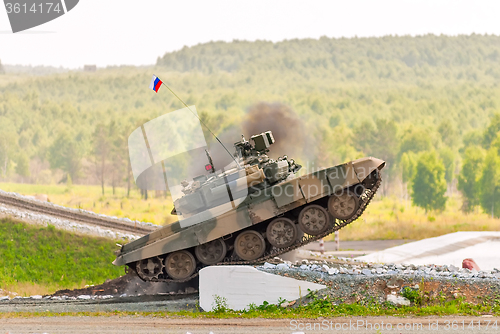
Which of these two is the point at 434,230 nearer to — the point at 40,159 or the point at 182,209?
the point at 182,209

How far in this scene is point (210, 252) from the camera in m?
18.2

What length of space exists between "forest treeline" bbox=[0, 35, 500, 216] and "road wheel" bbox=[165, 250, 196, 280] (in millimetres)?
5814

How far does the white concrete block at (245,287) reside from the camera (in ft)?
50.5

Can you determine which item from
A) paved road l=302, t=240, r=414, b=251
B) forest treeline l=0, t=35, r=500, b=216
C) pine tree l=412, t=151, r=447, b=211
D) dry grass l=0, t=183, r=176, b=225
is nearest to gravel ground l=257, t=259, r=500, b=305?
forest treeline l=0, t=35, r=500, b=216

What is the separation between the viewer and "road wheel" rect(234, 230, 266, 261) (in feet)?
58.7

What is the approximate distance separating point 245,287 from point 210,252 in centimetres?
285

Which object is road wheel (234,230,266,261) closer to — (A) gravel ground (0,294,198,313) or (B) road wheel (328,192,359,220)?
(A) gravel ground (0,294,198,313)

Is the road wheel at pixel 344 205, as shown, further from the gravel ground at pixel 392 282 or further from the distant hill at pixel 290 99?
the distant hill at pixel 290 99

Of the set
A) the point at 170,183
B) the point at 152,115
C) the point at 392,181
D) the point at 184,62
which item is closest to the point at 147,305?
the point at 170,183

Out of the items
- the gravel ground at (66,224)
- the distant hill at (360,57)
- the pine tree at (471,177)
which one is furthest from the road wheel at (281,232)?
the distant hill at (360,57)

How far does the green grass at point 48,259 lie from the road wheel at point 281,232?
8735 mm

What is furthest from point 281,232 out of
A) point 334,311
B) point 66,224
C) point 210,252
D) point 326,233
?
point 66,224

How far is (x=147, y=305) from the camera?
1700 cm

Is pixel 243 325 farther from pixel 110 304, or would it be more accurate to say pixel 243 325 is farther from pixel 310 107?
pixel 310 107
